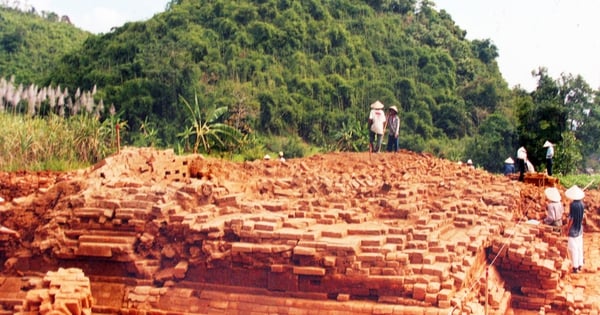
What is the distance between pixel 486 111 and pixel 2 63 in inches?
624

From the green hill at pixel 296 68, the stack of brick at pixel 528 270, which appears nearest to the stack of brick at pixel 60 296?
the stack of brick at pixel 528 270

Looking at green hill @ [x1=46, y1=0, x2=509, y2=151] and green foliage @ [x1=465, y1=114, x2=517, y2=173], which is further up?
green hill @ [x1=46, y1=0, x2=509, y2=151]

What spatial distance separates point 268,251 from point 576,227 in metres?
4.53

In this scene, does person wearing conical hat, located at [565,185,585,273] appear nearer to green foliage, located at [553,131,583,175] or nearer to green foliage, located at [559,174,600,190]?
green foliage, located at [559,174,600,190]

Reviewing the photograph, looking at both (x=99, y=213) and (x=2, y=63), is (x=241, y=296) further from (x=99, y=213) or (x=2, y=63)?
(x=2, y=63)

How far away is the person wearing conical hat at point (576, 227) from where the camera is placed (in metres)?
8.44

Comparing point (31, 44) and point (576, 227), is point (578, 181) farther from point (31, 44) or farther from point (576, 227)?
point (31, 44)

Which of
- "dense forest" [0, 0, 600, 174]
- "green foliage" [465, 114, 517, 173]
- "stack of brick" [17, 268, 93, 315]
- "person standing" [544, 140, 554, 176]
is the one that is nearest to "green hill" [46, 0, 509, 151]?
"dense forest" [0, 0, 600, 174]

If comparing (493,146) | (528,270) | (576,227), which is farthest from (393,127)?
(493,146)

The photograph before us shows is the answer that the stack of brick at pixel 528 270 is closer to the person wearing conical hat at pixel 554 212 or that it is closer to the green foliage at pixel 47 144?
the person wearing conical hat at pixel 554 212

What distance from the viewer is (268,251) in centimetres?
589

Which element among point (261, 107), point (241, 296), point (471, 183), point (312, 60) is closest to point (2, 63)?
point (261, 107)

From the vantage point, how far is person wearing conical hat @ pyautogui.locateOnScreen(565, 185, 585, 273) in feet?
27.7

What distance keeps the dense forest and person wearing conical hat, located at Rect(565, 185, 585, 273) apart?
755 centimetres
